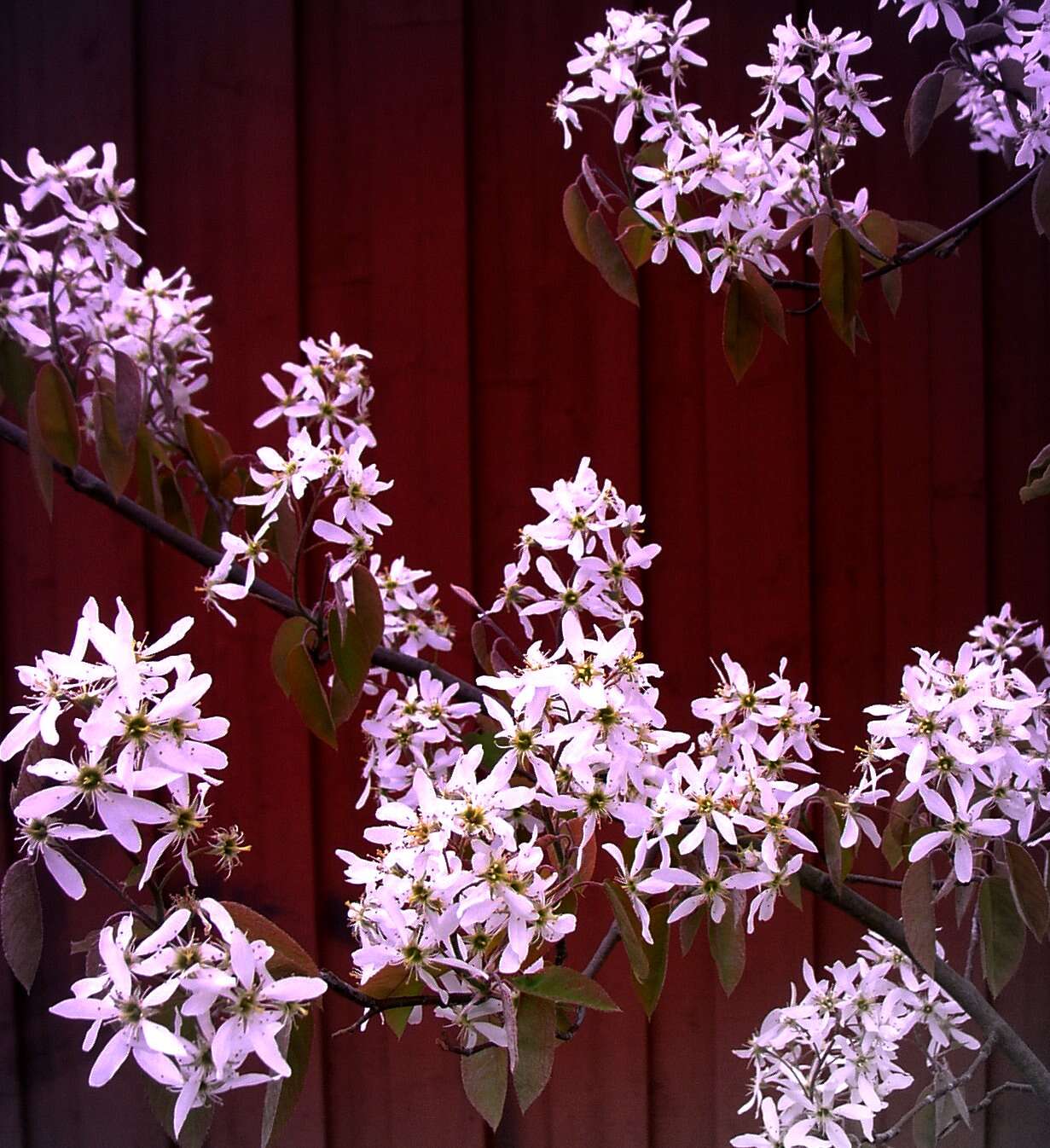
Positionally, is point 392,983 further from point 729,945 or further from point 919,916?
point 919,916

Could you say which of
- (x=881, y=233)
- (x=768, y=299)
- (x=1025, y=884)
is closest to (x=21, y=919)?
(x=1025, y=884)

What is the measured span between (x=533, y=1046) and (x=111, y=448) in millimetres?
739

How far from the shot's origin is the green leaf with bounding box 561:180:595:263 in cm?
109

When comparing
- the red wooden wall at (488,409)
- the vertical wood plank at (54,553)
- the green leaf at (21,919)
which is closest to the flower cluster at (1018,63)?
the red wooden wall at (488,409)

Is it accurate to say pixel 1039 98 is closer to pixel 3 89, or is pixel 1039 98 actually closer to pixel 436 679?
pixel 436 679

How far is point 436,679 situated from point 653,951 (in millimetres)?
421

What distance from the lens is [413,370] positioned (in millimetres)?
1797

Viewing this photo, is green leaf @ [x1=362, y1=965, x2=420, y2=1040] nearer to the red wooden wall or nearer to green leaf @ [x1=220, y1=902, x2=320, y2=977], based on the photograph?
green leaf @ [x1=220, y1=902, x2=320, y2=977]

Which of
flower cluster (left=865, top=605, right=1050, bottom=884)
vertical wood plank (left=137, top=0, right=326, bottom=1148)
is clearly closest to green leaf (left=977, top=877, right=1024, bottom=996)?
flower cluster (left=865, top=605, right=1050, bottom=884)

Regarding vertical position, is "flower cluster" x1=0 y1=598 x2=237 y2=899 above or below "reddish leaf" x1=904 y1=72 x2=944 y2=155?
below

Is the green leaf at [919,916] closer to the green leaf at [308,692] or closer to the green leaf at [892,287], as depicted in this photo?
the green leaf at [308,692]

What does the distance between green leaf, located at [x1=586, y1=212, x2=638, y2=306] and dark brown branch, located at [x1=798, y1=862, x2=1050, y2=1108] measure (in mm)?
675

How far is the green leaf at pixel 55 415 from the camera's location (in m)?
1.01

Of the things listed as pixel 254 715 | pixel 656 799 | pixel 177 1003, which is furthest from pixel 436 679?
pixel 254 715
